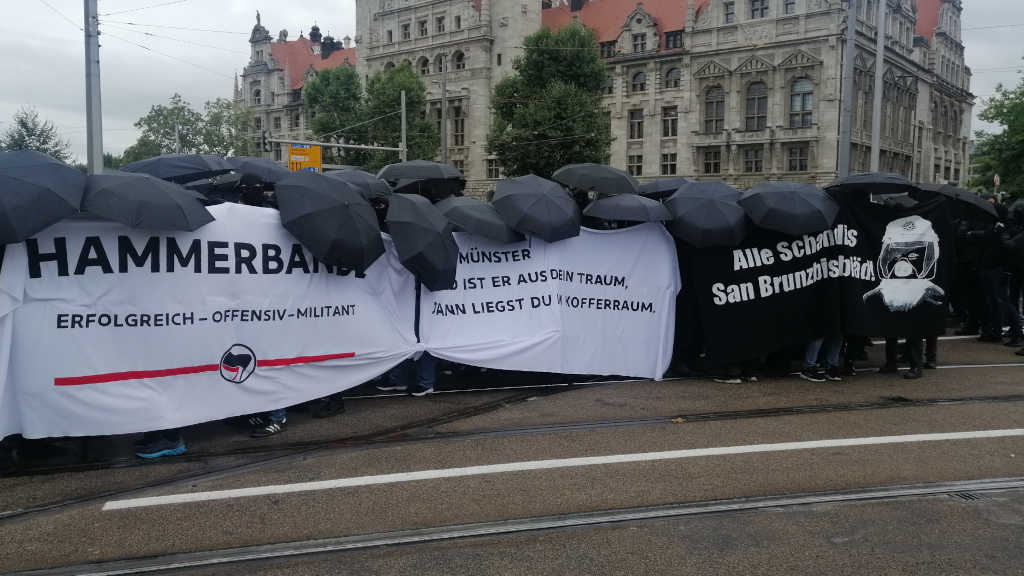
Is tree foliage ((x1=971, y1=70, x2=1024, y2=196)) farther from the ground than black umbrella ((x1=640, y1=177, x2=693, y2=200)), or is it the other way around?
tree foliage ((x1=971, y1=70, x2=1024, y2=196))

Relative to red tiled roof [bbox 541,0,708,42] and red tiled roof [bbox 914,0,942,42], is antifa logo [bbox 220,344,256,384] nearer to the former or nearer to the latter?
red tiled roof [bbox 541,0,708,42]

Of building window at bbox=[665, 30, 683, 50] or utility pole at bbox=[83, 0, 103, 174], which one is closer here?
utility pole at bbox=[83, 0, 103, 174]

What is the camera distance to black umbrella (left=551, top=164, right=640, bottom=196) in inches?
368

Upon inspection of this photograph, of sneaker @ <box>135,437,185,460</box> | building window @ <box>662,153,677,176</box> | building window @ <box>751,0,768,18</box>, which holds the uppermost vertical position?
building window @ <box>751,0,768,18</box>

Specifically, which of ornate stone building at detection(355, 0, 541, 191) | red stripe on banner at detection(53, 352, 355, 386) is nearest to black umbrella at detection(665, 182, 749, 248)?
red stripe on banner at detection(53, 352, 355, 386)

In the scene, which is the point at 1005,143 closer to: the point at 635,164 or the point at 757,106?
the point at 757,106

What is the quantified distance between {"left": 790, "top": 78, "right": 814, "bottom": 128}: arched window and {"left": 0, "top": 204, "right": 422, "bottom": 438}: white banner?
4796 cm

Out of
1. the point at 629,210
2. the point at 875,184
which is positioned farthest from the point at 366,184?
the point at 875,184

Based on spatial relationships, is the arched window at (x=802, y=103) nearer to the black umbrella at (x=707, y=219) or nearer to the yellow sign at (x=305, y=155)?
the yellow sign at (x=305, y=155)

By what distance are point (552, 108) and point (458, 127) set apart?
71.1 ft

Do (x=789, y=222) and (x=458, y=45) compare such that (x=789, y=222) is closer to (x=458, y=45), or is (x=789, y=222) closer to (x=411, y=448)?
(x=411, y=448)

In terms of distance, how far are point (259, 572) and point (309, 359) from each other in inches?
132

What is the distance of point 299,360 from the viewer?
7387 millimetres

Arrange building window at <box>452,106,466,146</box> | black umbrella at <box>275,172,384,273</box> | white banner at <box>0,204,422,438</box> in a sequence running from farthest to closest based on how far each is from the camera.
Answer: building window at <box>452,106,466,146</box> → black umbrella at <box>275,172,384,273</box> → white banner at <box>0,204,422,438</box>
